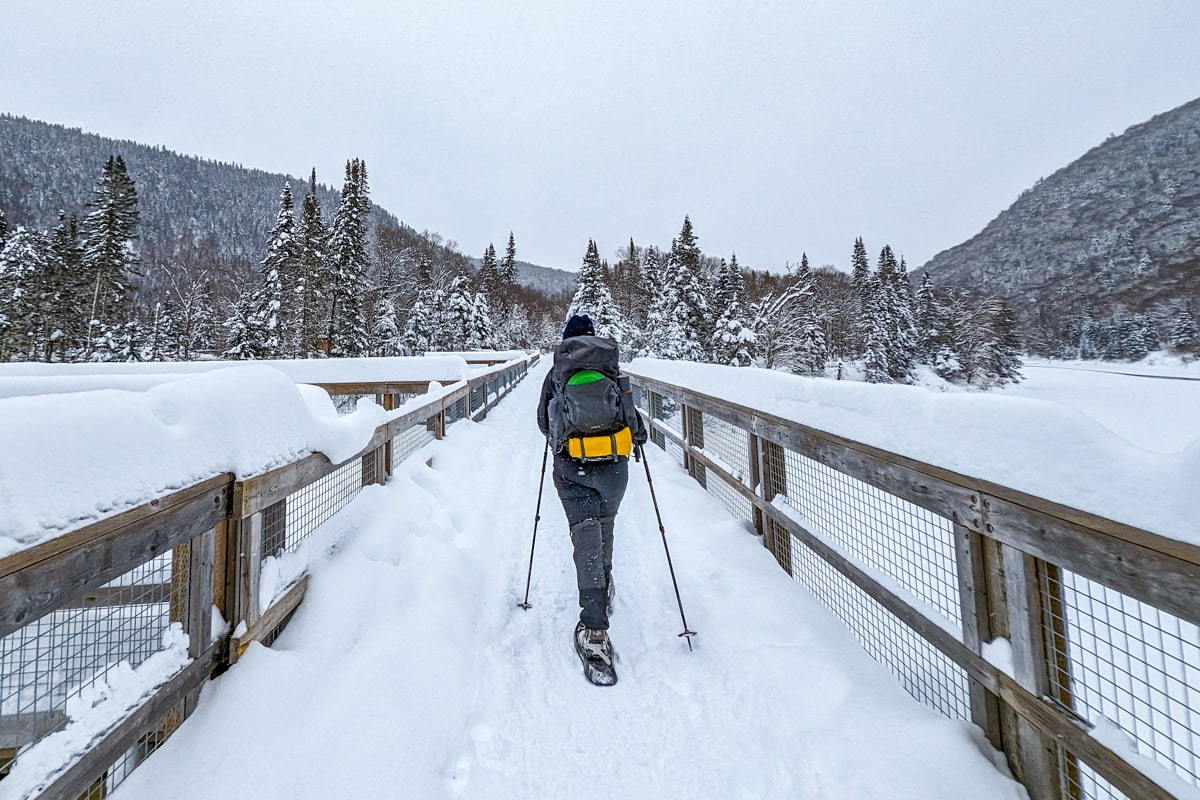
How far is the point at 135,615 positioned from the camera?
1.94 m

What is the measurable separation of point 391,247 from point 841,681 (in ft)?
132

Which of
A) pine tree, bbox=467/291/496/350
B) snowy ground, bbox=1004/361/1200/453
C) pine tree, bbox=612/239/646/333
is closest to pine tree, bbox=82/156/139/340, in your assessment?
pine tree, bbox=467/291/496/350

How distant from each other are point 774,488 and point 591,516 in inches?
64.9

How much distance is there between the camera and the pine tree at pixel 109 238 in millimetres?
27625

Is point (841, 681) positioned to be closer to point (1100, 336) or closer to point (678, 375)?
point (678, 375)

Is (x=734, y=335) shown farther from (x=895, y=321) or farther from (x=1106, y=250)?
(x=1106, y=250)

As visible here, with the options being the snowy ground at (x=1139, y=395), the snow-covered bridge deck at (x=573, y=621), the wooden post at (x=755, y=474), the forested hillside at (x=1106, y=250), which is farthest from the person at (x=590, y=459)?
the forested hillside at (x=1106, y=250)

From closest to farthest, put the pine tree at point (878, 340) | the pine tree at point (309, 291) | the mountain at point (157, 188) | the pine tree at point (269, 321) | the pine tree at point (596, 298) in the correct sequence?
the pine tree at point (309, 291)
the pine tree at point (269, 321)
the pine tree at point (596, 298)
the pine tree at point (878, 340)
the mountain at point (157, 188)

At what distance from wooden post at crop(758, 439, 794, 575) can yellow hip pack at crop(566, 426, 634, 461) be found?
1374 mm

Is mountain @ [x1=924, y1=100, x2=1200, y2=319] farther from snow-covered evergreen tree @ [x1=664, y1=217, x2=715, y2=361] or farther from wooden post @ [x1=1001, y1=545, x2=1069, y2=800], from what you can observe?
wooden post @ [x1=1001, y1=545, x2=1069, y2=800]

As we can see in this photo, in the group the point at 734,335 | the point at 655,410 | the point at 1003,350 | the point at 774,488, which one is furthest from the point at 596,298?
the point at 1003,350

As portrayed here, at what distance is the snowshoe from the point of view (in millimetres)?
2619

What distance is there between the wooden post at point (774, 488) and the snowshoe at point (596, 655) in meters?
1.63

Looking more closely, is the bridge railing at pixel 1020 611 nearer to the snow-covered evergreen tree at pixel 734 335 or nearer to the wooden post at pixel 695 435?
the wooden post at pixel 695 435
